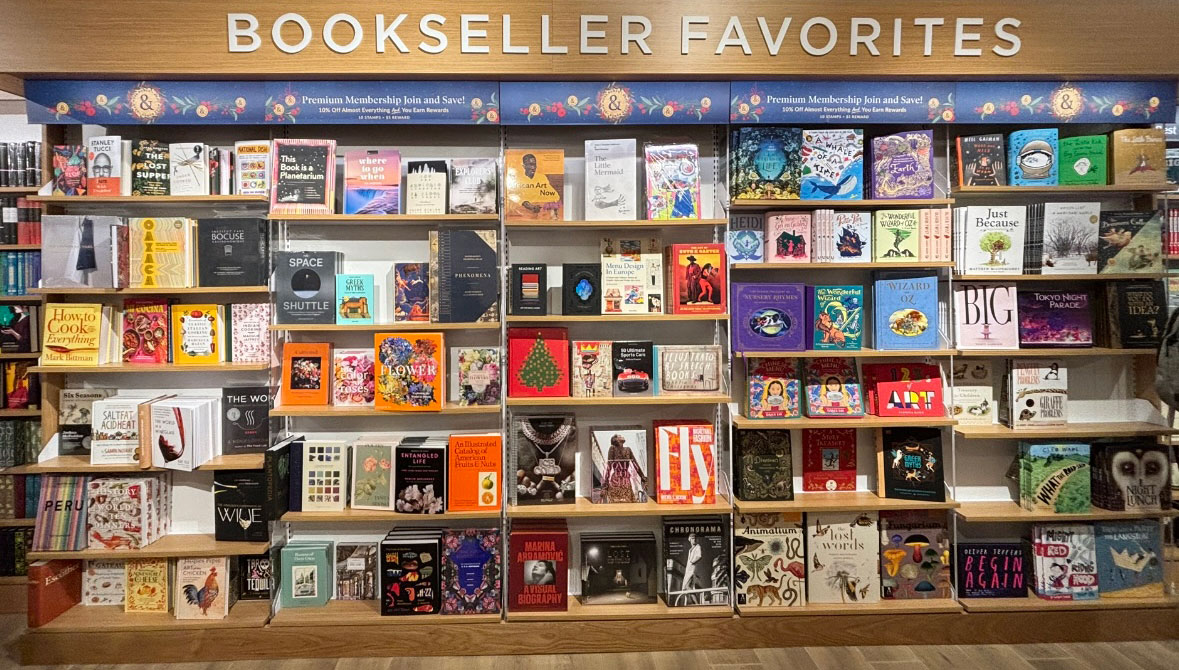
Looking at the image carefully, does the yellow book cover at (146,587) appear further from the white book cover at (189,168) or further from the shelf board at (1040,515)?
the shelf board at (1040,515)

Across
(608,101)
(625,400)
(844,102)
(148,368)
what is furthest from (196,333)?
(844,102)

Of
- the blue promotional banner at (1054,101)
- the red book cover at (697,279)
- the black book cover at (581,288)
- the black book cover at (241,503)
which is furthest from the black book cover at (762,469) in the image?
the black book cover at (241,503)

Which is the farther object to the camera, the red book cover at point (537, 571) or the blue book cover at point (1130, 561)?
the blue book cover at point (1130, 561)

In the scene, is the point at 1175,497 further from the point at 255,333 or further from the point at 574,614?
the point at 255,333

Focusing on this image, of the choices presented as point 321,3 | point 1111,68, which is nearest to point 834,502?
point 1111,68

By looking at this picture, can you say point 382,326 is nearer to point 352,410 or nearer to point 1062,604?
point 352,410

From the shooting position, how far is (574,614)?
3238 millimetres

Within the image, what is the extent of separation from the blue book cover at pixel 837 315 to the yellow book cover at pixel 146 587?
132 inches

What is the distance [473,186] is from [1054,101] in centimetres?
280

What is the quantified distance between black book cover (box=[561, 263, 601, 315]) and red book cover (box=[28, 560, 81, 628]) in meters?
2.70

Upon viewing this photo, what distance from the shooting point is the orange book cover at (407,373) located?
3.23 m

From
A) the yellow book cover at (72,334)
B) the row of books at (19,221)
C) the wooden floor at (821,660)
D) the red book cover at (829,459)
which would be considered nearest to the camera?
the wooden floor at (821,660)

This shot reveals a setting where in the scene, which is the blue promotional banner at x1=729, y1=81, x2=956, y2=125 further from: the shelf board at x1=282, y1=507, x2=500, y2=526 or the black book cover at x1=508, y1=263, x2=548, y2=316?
the shelf board at x1=282, y1=507, x2=500, y2=526

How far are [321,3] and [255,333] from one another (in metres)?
1.54
